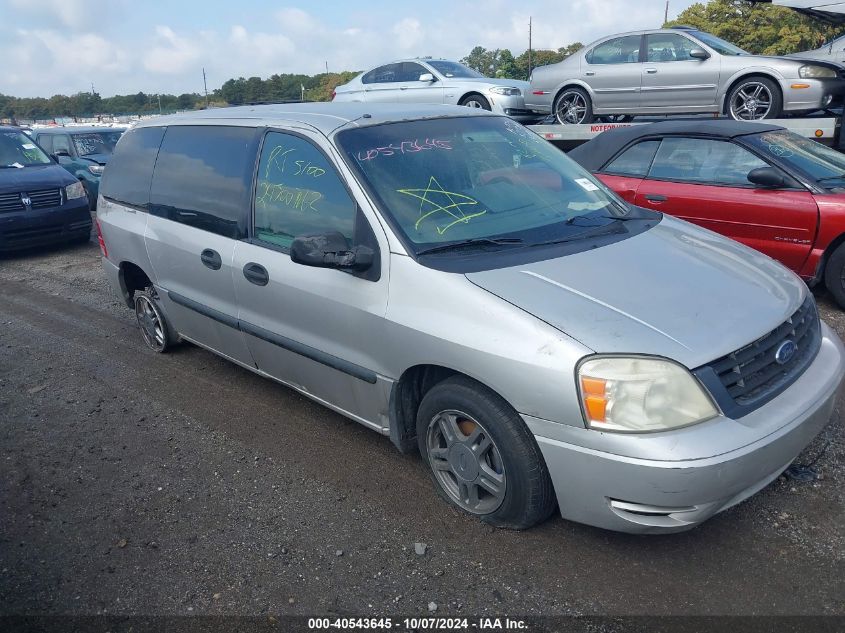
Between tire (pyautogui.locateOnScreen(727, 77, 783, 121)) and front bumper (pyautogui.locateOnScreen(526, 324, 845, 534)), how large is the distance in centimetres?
680

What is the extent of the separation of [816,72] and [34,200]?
10166 mm

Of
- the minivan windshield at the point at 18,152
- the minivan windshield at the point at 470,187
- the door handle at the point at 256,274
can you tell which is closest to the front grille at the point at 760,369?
the minivan windshield at the point at 470,187

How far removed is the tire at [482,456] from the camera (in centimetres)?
281

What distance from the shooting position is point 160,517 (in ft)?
11.1

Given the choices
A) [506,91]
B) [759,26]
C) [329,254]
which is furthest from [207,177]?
[759,26]

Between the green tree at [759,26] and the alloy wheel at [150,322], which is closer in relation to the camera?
the alloy wheel at [150,322]

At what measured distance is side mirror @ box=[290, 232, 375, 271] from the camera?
3.23 metres

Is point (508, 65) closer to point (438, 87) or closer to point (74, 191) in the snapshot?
point (438, 87)

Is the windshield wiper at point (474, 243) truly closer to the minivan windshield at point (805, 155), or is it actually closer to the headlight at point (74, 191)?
the minivan windshield at point (805, 155)

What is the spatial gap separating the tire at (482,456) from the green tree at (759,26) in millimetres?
32704

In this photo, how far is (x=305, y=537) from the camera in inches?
125

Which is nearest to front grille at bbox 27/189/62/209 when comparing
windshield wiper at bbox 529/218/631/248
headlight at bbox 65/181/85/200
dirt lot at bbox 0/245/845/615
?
headlight at bbox 65/181/85/200

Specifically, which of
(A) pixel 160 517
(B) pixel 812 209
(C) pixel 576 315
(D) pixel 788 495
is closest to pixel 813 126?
(B) pixel 812 209

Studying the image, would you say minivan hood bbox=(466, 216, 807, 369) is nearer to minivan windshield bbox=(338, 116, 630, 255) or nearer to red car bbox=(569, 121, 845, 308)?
minivan windshield bbox=(338, 116, 630, 255)
